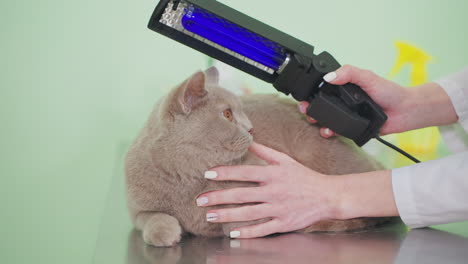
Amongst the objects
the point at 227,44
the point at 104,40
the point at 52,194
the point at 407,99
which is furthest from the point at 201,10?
the point at 52,194

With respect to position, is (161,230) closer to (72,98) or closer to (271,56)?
(271,56)

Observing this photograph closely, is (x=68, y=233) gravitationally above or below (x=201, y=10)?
below

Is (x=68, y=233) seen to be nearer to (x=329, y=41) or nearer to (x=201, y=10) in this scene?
(x=201, y=10)

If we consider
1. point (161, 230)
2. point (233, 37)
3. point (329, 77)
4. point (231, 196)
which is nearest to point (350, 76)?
point (329, 77)

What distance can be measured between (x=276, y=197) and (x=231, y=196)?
11cm

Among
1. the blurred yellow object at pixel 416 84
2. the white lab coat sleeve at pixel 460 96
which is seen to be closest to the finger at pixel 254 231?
the white lab coat sleeve at pixel 460 96

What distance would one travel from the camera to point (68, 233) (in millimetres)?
1610

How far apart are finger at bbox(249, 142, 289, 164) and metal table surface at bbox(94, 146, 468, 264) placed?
18cm

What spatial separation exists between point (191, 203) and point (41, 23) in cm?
101

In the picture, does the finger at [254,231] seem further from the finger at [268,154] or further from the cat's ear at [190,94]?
the cat's ear at [190,94]

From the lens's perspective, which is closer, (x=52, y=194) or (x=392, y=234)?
(x=392, y=234)

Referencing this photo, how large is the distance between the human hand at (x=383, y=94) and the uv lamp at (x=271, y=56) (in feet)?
0.09

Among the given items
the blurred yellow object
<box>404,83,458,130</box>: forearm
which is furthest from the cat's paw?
the blurred yellow object

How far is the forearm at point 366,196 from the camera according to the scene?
0.99 m
